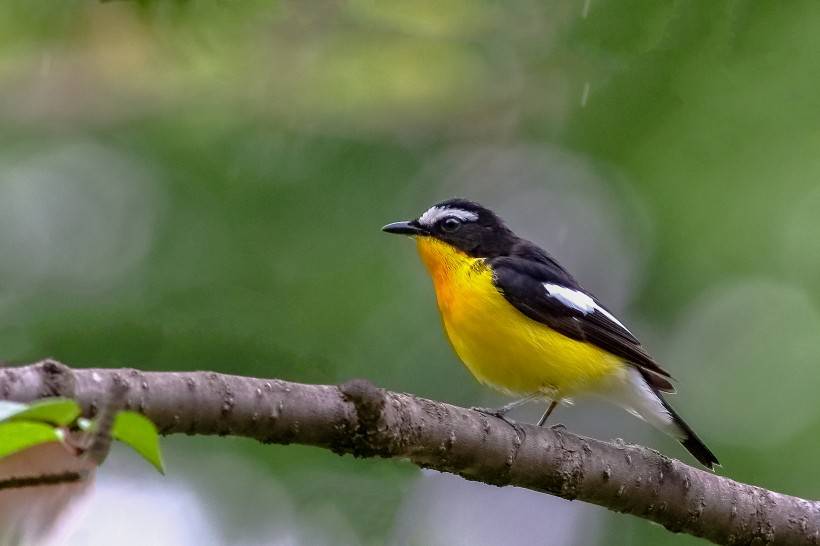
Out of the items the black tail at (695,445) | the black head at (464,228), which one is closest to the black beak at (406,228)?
the black head at (464,228)

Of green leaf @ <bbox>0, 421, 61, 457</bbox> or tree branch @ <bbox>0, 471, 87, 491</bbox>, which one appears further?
tree branch @ <bbox>0, 471, 87, 491</bbox>

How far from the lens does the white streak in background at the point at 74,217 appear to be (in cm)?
700

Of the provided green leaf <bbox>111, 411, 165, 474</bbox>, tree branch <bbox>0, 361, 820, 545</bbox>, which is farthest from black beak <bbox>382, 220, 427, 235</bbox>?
green leaf <bbox>111, 411, 165, 474</bbox>

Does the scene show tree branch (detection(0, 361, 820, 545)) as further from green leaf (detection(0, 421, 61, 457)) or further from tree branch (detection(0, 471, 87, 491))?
green leaf (detection(0, 421, 61, 457))

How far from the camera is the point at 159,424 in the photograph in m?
2.56

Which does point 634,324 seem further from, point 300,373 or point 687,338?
point 300,373

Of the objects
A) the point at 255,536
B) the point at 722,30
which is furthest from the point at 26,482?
the point at 255,536

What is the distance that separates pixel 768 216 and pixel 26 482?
17.2ft

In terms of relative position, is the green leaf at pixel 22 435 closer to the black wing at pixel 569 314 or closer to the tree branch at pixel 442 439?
the tree branch at pixel 442 439

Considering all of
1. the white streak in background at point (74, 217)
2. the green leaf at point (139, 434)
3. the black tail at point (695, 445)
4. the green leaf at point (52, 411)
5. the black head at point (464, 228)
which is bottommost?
the white streak in background at point (74, 217)

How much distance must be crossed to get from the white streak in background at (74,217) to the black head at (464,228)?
2.12 m

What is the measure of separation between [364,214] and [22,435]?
17.5 ft

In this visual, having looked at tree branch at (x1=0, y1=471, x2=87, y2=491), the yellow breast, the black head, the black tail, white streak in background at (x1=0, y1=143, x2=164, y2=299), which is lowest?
white streak in background at (x1=0, y1=143, x2=164, y2=299)

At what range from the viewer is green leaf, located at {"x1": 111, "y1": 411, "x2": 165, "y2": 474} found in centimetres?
171
